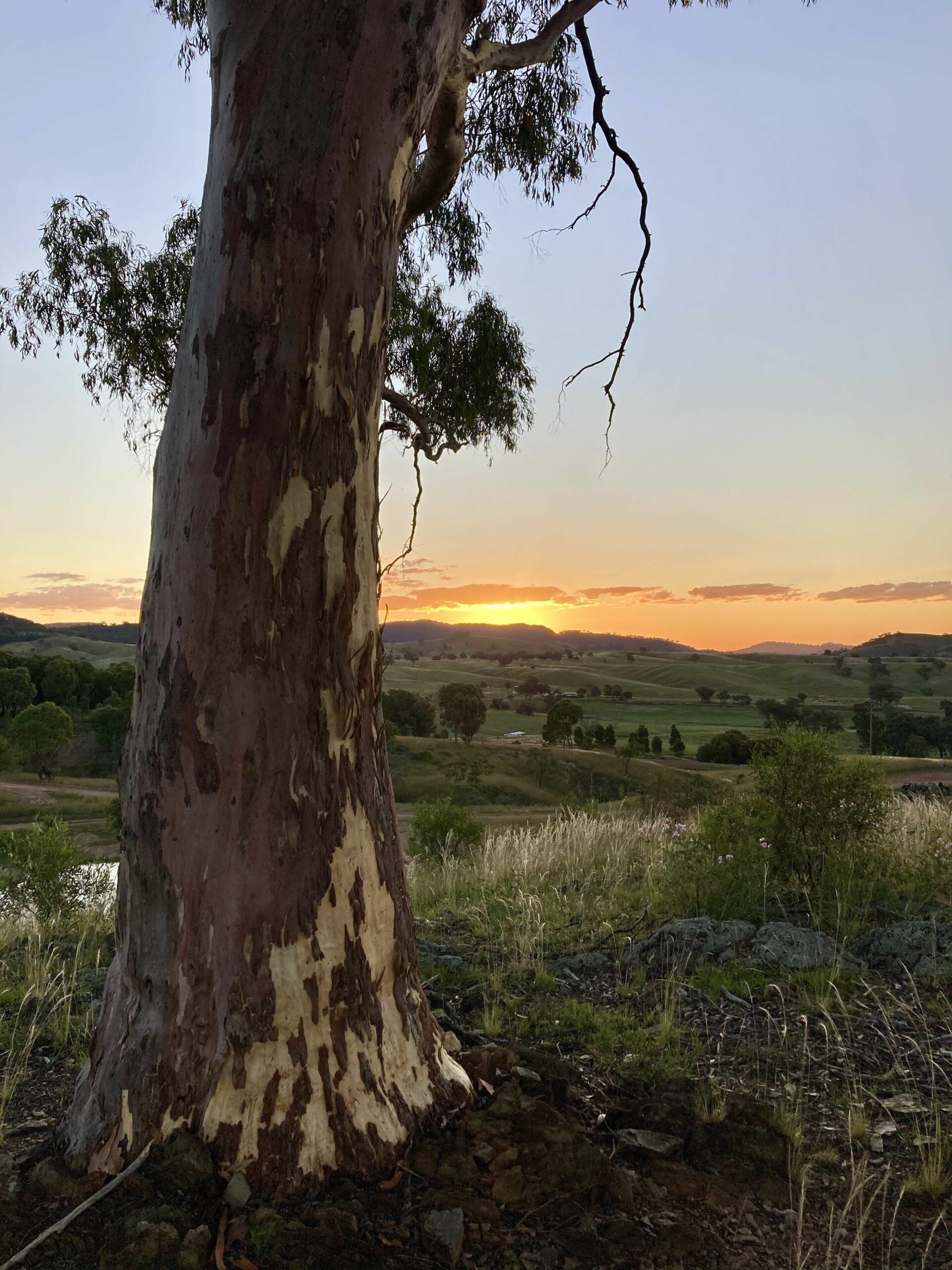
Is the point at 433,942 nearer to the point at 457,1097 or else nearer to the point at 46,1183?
the point at 457,1097

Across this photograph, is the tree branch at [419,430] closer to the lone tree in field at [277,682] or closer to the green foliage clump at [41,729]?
the lone tree in field at [277,682]

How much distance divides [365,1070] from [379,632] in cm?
120

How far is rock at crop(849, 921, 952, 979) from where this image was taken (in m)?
4.17

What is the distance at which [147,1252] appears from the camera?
191cm

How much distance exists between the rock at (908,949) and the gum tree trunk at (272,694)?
2731mm

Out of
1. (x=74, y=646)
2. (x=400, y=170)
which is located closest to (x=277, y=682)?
(x=400, y=170)

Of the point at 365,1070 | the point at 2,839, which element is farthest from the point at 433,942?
the point at 2,839

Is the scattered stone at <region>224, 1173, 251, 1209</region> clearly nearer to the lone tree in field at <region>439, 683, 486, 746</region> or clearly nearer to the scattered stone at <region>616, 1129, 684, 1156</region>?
the scattered stone at <region>616, 1129, 684, 1156</region>

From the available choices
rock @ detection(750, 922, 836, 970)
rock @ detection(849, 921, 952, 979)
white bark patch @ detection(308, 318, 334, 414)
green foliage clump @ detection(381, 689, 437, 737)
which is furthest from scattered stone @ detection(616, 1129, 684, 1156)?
green foliage clump @ detection(381, 689, 437, 737)

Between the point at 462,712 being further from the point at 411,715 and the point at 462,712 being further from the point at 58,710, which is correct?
the point at 58,710

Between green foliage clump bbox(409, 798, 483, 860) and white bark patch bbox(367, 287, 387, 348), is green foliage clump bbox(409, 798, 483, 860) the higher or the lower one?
the lower one

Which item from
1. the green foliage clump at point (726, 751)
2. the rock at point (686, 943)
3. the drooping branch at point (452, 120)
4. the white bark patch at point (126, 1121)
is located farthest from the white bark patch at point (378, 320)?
the green foliage clump at point (726, 751)

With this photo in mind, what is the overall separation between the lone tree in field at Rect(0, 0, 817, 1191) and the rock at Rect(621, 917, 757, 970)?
2.14 m

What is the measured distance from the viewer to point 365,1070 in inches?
92.7
